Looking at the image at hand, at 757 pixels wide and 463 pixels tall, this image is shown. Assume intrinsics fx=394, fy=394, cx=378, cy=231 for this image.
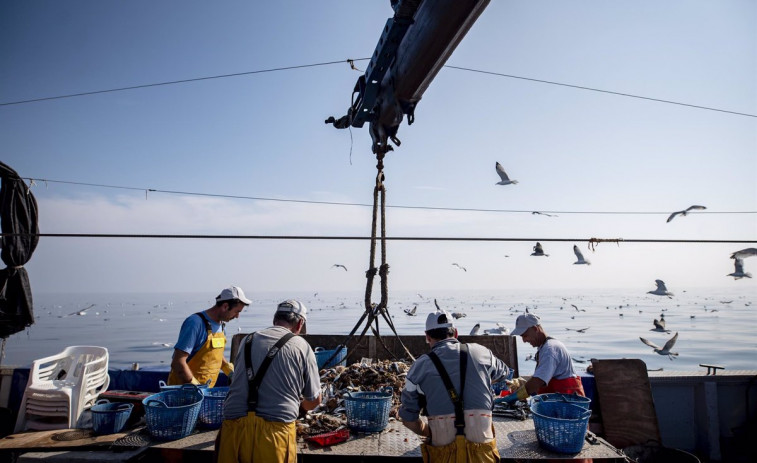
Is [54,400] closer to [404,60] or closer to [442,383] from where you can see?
[442,383]

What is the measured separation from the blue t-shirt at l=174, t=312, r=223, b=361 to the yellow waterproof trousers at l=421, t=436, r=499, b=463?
109 inches

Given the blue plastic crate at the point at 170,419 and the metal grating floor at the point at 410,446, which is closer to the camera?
the metal grating floor at the point at 410,446

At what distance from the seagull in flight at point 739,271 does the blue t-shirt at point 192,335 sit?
35.3 feet

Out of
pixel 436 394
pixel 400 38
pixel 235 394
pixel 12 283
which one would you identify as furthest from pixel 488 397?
pixel 12 283

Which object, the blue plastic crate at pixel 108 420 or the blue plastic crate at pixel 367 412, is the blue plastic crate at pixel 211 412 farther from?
the blue plastic crate at pixel 367 412

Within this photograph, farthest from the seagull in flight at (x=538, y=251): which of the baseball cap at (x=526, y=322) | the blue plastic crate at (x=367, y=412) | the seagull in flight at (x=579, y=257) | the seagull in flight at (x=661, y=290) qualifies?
the blue plastic crate at (x=367, y=412)

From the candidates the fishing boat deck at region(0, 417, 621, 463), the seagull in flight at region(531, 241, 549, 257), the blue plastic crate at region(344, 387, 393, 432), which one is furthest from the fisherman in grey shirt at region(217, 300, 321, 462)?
the seagull in flight at region(531, 241, 549, 257)

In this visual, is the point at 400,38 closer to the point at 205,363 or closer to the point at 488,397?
the point at 488,397

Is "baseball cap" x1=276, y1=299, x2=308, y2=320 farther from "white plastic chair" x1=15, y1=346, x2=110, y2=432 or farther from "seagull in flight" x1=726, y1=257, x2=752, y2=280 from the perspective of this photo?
"seagull in flight" x1=726, y1=257, x2=752, y2=280

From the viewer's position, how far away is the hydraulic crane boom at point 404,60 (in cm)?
274

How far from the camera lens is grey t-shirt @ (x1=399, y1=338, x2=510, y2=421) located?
274cm

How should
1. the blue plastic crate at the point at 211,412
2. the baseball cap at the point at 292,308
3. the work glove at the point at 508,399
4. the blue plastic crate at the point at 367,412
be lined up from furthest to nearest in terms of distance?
the work glove at the point at 508,399 → the blue plastic crate at the point at 211,412 → the blue plastic crate at the point at 367,412 → the baseball cap at the point at 292,308

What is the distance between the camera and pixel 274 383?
283 cm

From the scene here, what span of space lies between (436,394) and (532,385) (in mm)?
1715
